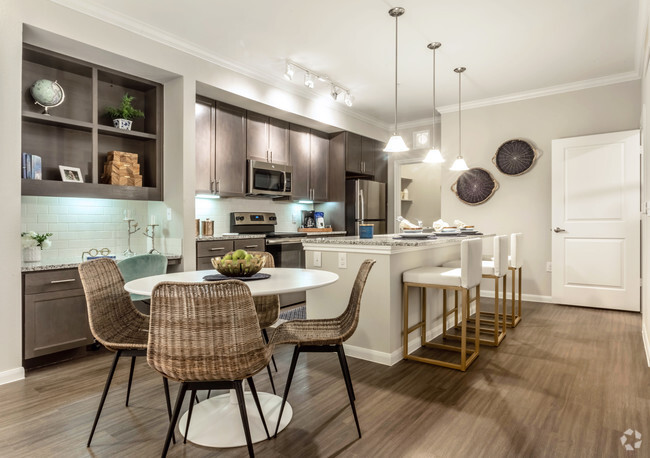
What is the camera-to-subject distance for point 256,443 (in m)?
1.85

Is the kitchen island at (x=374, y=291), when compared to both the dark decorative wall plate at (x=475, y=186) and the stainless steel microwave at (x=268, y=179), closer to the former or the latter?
the stainless steel microwave at (x=268, y=179)

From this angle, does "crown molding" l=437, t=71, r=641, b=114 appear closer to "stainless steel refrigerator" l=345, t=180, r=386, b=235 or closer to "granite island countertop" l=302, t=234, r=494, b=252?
"stainless steel refrigerator" l=345, t=180, r=386, b=235

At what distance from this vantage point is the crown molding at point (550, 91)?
15.1ft

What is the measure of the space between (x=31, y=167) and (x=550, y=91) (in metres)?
5.61

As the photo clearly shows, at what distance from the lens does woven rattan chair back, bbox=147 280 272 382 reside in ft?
4.64

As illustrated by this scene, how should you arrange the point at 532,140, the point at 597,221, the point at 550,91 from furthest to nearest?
the point at 532,140, the point at 550,91, the point at 597,221

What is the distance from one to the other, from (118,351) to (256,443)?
78cm

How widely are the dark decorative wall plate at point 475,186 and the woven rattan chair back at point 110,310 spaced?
470 cm

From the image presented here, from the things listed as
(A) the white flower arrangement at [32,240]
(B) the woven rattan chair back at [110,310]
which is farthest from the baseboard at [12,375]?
(B) the woven rattan chair back at [110,310]

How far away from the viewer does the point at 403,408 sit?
2227 mm

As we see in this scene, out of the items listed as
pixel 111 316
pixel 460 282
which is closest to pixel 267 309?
pixel 111 316

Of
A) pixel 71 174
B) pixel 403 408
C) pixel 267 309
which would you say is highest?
pixel 71 174

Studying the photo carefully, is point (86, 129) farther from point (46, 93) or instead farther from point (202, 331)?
point (202, 331)

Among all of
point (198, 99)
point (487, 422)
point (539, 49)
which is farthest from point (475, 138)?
point (487, 422)
